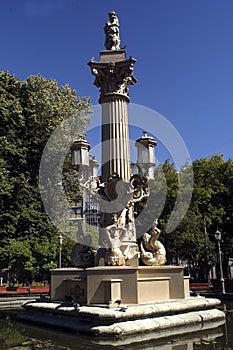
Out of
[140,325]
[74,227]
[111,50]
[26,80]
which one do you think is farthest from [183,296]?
[26,80]

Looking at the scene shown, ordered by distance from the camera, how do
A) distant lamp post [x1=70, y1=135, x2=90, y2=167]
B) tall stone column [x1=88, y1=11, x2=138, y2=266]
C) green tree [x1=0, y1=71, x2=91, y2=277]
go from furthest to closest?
green tree [x1=0, y1=71, x2=91, y2=277], distant lamp post [x1=70, y1=135, x2=90, y2=167], tall stone column [x1=88, y1=11, x2=138, y2=266]

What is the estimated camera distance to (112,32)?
16.1 meters

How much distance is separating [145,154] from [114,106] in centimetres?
245

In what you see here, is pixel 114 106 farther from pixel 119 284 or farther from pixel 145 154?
pixel 119 284

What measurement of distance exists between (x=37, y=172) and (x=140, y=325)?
17383 millimetres

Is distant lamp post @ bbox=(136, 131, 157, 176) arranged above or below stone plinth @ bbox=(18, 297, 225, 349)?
above

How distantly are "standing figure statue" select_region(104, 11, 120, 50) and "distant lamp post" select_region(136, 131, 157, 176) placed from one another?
4.78 metres

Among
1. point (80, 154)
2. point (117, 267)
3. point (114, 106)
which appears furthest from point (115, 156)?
point (117, 267)

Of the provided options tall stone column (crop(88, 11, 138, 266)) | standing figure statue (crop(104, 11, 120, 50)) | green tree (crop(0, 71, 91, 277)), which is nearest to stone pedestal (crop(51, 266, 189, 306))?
tall stone column (crop(88, 11, 138, 266))

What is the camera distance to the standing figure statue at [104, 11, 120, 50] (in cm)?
1592

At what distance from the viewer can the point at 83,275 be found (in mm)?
12250

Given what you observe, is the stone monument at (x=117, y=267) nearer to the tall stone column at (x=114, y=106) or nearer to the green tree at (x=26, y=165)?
the tall stone column at (x=114, y=106)

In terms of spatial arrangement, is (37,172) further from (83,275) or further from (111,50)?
(83,275)

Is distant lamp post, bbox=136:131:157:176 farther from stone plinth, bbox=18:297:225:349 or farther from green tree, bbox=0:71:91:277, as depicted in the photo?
green tree, bbox=0:71:91:277
